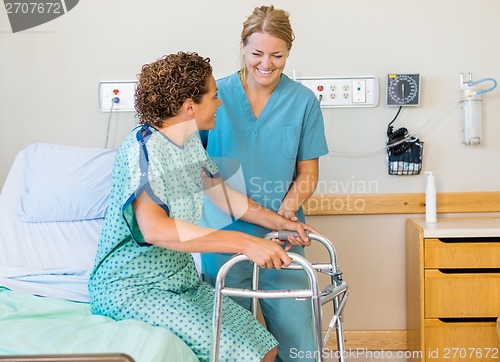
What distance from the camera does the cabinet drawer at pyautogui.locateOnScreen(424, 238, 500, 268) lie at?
253 centimetres

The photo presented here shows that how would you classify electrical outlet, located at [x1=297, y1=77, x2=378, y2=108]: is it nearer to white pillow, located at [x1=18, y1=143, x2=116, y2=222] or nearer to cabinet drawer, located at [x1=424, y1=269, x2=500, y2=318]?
cabinet drawer, located at [x1=424, y1=269, x2=500, y2=318]

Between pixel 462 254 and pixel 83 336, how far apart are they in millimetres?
1586

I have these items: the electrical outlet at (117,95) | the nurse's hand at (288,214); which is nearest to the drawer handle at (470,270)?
the nurse's hand at (288,214)

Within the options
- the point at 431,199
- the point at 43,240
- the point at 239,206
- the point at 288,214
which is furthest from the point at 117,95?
the point at 431,199

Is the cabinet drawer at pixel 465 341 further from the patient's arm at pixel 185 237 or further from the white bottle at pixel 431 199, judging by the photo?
the patient's arm at pixel 185 237

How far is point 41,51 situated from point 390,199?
1.64 metres

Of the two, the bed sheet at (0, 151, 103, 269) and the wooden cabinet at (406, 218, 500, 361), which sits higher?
the bed sheet at (0, 151, 103, 269)

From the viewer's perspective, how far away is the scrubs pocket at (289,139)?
2.16m

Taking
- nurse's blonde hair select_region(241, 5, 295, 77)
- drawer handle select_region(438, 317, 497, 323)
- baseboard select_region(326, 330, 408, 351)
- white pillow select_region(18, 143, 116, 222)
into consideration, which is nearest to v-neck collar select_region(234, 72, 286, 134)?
nurse's blonde hair select_region(241, 5, 295, 77)

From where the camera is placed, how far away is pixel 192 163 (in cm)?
181

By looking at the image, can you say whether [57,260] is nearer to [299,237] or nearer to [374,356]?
[299,237]

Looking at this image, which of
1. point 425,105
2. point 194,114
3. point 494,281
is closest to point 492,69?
point 425,105

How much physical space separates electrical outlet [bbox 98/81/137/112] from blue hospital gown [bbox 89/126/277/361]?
118cm

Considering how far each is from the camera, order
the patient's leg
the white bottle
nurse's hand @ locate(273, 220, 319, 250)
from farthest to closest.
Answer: the white bottle → nurse's hand @ locate(273, 220, 319, 250) → the patient's leg
